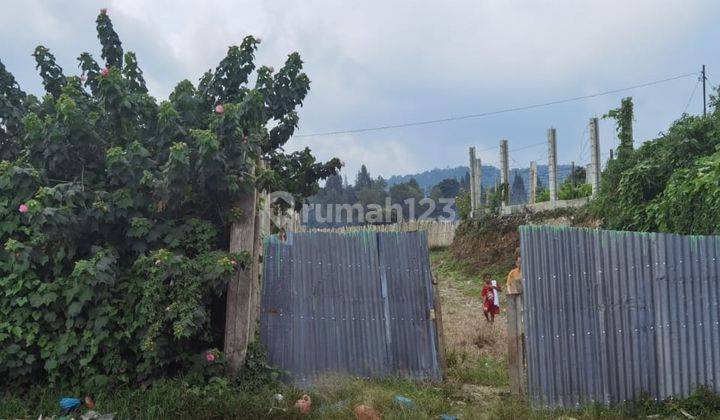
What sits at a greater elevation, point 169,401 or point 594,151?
point 594,151

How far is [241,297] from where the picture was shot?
17.4ft

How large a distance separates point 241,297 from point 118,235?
1.31m

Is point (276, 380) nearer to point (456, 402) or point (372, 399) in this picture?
point (372, 399)

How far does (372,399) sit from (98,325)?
2332mm

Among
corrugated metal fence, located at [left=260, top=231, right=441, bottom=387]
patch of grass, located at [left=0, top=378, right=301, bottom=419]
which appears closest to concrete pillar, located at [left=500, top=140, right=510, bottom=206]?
corrugated metal fence, located at [left=260, top=231, right=441, bottom=387]

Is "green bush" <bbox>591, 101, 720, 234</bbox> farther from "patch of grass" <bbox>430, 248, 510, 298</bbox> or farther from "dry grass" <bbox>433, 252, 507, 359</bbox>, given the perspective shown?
"patch of grass" <bbox>430, 248, 510, 298</bbox>

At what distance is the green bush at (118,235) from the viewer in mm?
4945

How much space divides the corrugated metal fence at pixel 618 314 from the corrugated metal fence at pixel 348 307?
3.31 ft

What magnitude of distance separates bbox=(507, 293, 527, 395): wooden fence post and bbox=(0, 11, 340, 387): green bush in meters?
2.31

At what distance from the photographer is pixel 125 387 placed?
199 inches

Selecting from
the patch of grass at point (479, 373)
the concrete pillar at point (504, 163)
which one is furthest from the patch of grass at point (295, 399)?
the concrete pillar at point (504, 163)

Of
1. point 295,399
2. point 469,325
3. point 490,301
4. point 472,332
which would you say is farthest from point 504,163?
point 295,399

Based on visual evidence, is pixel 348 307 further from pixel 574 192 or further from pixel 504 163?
pixel 504 163

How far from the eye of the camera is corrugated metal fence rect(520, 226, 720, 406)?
4.87 metres
